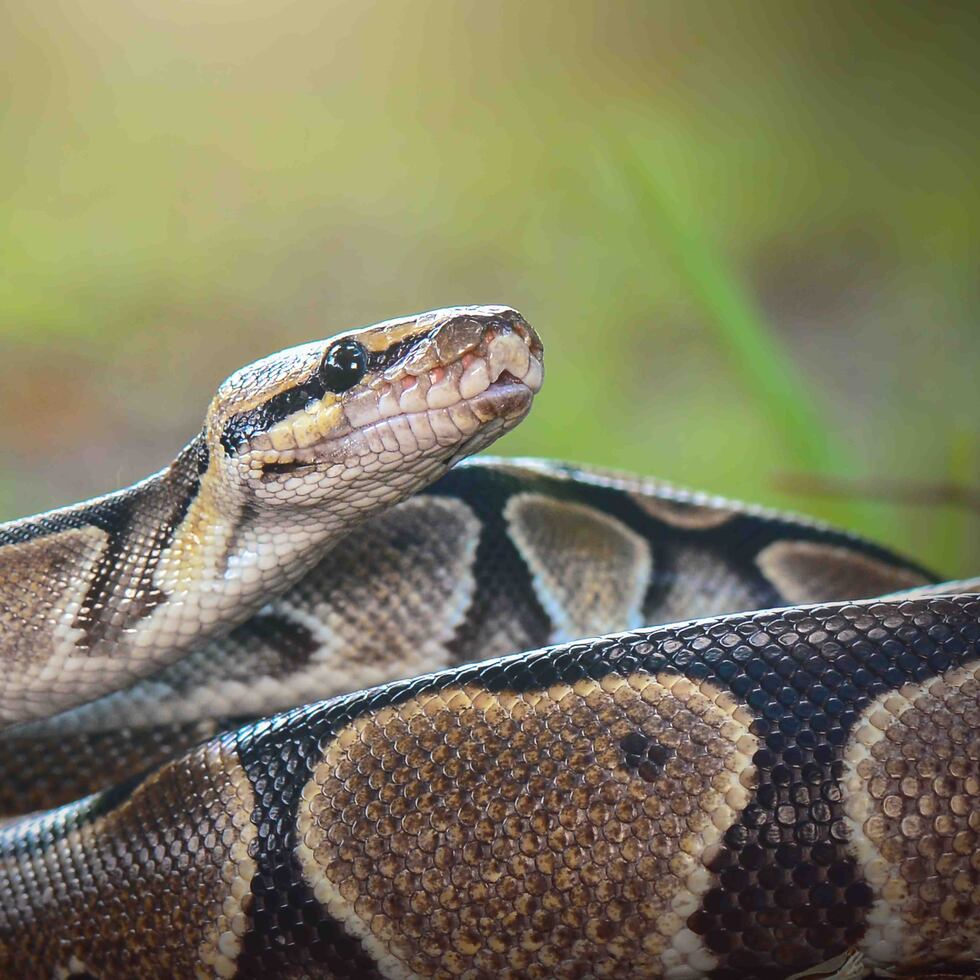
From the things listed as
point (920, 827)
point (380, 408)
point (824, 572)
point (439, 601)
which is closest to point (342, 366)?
point (380, 408)

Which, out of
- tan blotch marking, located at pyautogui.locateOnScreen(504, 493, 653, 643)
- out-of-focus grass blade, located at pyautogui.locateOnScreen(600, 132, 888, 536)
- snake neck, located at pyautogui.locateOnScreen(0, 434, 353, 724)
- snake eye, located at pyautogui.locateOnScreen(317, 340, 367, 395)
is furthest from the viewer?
out-of-focus grass blade, located at pyautogui.locateOnScreen(600, 132, 888, 536)

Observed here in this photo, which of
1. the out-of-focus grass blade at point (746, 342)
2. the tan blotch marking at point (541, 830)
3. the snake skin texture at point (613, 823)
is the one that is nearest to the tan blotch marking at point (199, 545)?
the snake skin texture at point (613, 823)

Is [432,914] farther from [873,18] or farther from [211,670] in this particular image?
[873,18]

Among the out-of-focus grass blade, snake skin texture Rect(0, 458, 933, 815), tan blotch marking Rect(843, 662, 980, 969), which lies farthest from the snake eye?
the out-of-focus grass blade

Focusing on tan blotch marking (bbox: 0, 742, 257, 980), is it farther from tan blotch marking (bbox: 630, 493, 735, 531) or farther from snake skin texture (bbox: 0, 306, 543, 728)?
tan blotch marking (bbox: 630, 493, 735, 531)

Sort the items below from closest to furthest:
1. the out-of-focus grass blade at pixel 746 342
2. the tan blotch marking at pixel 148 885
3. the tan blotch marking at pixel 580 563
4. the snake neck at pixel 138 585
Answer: the tan blotch marking at pixel 148 885 < the snake neck at pixel 138 585 < the tan blotch marking at pixel 580 563 < the out-of-focus grass blade at pixel 746 342

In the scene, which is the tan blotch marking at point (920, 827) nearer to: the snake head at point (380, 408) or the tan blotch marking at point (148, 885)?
the snake head at point (380, 408)

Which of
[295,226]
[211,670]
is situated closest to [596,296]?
[295,226]
